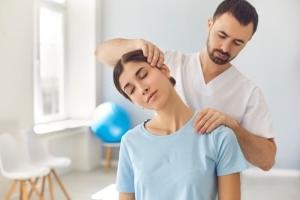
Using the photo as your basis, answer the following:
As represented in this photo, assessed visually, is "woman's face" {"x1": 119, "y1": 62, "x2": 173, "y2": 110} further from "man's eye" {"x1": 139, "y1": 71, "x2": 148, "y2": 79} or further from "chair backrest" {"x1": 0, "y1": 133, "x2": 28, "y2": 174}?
"chair backrest" {"x1": 0, "y1": 133, "x2": 28, "y2": 174}

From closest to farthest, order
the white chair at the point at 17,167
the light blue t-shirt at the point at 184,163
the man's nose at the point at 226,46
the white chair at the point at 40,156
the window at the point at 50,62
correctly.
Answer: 1. the light blue t-shirt at the point at 184,163
2. the man's nose at the point at 226,46
3. the white chair at the point at 17,167
4. the white chair at the point at 40,156
5. the window at the point at 50,62

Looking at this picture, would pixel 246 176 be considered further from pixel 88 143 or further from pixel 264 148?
pixel 264 148

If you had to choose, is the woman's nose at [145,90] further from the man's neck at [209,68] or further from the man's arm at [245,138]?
the man's neck at [209,68]

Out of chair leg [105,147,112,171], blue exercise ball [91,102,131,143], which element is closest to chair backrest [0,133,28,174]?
blue exercise ball [91,102,131,143]

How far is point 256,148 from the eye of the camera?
122 centimetres

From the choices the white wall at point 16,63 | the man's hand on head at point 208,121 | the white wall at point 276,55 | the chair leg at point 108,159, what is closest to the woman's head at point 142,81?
the man's hand on head at point 208,121

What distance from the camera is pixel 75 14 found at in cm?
562

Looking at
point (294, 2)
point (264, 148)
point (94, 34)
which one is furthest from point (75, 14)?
point (264, 148)

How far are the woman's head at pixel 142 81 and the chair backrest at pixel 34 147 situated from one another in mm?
2855

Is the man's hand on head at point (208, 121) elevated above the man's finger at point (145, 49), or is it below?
below

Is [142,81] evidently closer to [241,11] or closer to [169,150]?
[169,150]

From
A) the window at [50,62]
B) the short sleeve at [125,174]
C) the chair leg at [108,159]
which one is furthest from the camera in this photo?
the chair leg at [108,159]

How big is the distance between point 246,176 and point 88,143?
2083 millimetres

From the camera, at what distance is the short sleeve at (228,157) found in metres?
1.00
